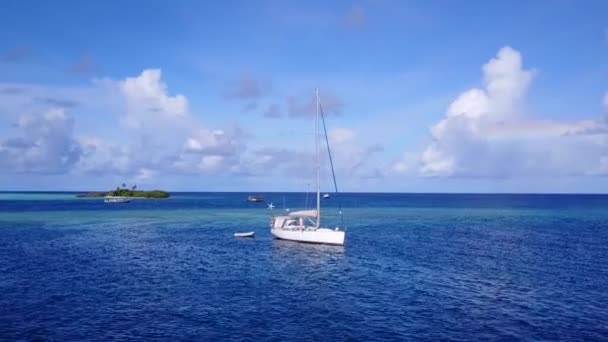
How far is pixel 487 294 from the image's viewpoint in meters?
42.8

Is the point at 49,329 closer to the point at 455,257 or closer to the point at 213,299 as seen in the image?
the point at 213,299

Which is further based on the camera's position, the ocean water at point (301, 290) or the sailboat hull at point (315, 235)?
the sailboat hull at point (315, 235)

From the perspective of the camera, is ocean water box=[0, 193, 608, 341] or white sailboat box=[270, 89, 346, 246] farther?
white sailboat box=[270, 89, 346, 246]

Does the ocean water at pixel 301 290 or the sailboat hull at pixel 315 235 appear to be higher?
the sailboat hull at pixel 315 235

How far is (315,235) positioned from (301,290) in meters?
29.6

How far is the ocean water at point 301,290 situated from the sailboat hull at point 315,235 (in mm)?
1550

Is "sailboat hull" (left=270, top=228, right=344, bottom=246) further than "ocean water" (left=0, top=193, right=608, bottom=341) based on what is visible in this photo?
Yes

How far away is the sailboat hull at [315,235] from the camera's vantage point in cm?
7238

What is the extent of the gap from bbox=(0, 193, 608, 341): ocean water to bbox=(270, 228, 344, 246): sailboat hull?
1.55 metres

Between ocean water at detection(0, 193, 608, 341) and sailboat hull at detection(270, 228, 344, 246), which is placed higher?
sailboat hull at detection(270, 228, 344, 246)

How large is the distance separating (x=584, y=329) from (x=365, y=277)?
21369mm

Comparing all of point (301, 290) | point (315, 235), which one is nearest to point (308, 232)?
point (315, 235)

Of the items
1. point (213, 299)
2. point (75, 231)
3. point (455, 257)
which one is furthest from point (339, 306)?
point (75, 231)

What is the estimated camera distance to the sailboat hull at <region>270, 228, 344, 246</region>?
237 ft
